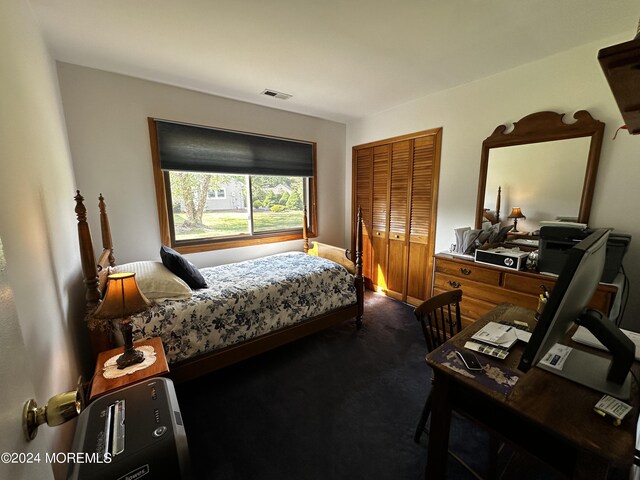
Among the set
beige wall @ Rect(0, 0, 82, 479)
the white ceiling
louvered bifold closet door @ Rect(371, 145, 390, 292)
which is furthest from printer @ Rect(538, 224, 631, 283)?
beige wall @ Rect(0, 0, 82, 479)

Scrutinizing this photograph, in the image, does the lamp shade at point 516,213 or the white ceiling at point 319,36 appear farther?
the lamp shade at point 516,213

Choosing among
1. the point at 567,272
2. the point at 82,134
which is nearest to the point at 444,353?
the point at 567,272

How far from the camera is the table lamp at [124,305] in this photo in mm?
1387

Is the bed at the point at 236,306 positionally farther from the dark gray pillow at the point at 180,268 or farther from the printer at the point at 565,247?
the printer at the point at 565,247

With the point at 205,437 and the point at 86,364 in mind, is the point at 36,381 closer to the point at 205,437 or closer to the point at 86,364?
the point at 205,437

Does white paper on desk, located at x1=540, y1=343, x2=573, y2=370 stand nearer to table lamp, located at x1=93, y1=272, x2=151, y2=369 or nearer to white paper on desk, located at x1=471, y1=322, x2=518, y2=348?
white paper on desk, located at x1=471, y1=322, x2=518, y2=348

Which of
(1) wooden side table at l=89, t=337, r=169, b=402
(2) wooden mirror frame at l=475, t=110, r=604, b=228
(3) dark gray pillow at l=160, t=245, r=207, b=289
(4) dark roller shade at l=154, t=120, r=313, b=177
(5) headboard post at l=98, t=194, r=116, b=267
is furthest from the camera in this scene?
(4) dark roller shade at l=154, t=120, r=313, b=177

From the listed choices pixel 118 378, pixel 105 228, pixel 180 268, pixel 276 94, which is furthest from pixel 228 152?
pixel 118 378

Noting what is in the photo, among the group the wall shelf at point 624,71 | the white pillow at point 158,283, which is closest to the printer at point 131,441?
the white pillow at point 158,283

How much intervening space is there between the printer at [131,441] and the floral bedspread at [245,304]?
804 millimetres

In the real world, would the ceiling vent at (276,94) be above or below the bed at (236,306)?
above

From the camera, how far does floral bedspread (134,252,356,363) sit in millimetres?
1855

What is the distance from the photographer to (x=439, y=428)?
3.77 ft

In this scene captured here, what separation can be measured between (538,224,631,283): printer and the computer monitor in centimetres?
108
